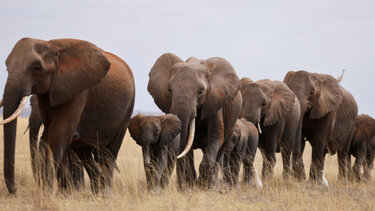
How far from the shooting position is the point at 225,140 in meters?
Answer: 13.2

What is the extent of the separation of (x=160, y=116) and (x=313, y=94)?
6.62 metres

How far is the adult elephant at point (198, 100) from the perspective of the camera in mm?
11352

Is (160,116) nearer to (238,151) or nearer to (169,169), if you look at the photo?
(169,169)

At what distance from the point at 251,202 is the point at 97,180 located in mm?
2653

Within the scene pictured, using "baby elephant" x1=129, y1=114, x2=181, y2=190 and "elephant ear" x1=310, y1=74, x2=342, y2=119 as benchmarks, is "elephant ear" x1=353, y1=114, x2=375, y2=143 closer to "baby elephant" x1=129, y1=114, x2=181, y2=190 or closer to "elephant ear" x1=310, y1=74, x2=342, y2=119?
"elephant ear" x1=310, y1=74, x2=342, y2=119

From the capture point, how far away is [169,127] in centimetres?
1116

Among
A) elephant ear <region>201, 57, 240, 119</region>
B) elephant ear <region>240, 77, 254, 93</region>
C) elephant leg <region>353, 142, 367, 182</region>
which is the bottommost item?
elephant leg <region>353, 142, 367, 182</region>

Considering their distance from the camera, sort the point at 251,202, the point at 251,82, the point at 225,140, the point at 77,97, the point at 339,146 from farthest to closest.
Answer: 1. the point at 339,146
2. the point at 251,82
3. the point at 225,140
4. the point at 251,202
5. the point at 77,97

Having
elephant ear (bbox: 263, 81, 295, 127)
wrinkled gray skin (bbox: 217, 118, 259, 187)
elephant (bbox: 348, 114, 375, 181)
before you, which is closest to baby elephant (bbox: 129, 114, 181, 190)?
wrinkled gray skin (bbox: 217, 118, 259, 187)

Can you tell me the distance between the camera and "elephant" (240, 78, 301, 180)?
14859mm

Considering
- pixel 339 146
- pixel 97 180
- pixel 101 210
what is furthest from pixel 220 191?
pixel 339 146

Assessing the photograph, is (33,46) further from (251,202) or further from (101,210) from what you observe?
(251,202)

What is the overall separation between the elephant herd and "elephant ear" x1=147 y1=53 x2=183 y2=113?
20mm

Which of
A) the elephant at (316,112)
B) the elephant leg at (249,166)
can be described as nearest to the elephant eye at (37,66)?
the elephant leg at (249,166)
